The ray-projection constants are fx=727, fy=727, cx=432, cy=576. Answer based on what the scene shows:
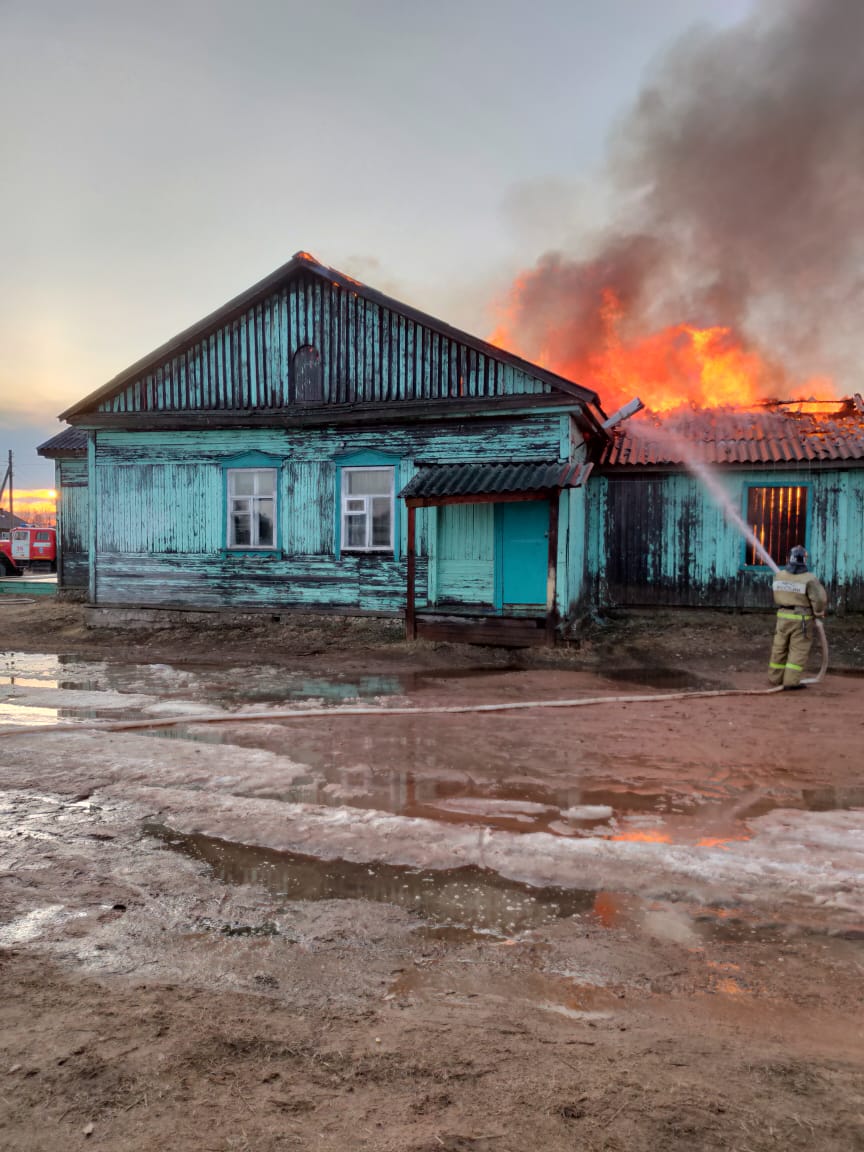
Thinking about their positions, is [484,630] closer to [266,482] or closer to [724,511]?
[266,482]

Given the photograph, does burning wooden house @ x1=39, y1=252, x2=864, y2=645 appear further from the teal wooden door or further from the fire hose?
the fire hose

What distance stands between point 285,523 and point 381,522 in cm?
202

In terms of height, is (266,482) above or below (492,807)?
above

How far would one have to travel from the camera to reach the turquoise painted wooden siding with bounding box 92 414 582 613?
13.5 metres

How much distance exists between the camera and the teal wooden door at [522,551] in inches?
521

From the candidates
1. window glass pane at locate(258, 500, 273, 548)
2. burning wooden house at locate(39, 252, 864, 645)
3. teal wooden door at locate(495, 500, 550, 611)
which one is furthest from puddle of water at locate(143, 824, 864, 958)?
window glass pane at locate(258, 500, 273, 548)

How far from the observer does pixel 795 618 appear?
356 inches

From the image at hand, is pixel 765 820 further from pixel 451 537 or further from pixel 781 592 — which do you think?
pixel 451 537

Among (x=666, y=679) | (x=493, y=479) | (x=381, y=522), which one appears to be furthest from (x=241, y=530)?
(x=666, y=679)

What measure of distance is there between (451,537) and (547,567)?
188 cm

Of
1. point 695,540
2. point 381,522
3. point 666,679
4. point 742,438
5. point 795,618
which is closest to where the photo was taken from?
point 795,618

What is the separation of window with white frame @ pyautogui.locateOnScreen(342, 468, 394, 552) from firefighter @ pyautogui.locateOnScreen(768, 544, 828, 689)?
7.11 meters

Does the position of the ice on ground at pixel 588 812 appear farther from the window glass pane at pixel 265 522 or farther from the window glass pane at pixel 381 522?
the window glass pane at pixel 265 522

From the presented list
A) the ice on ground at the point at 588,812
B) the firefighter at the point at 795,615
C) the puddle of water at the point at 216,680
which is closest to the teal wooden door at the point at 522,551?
the puddle of water at the point at 216,680
